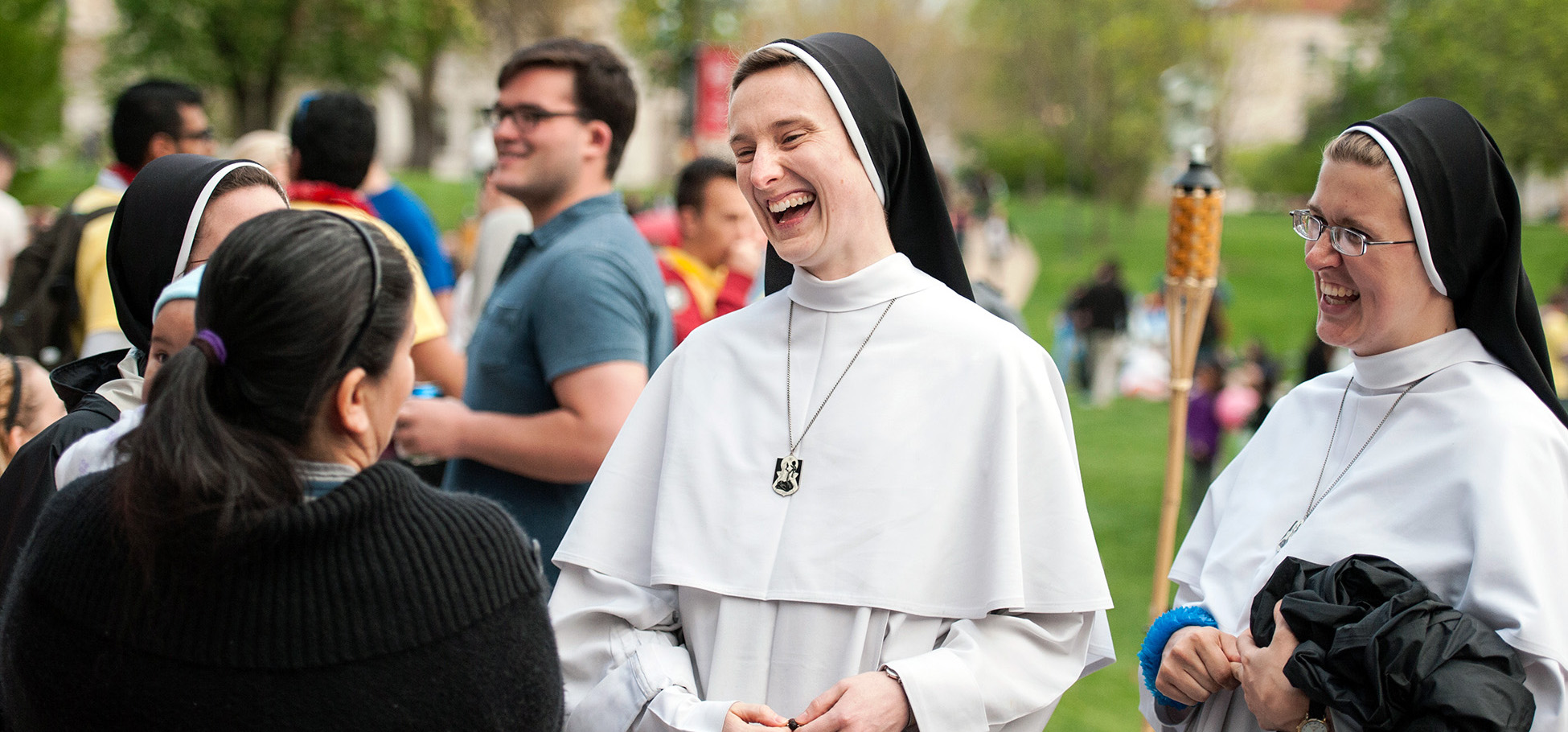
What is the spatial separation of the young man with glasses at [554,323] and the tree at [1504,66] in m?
10.00

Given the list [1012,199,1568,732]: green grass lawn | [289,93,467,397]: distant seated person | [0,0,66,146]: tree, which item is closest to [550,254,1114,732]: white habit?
[289,93,467,397]: distant seated person

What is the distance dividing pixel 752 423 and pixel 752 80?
0.64 metres

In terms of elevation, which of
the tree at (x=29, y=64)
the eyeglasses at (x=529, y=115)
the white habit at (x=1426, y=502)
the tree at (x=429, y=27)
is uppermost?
the tree at (x=429, y=27)

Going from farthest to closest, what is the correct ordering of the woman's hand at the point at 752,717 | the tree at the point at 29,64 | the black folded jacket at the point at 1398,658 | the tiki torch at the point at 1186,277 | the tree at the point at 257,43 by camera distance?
the tree at the point at 257,43 → the tree at the point at 29,64 → the tiki torch at the point at 1186,277 → the woman's hand at the point at 752,717 → the black folded jacket at the point at 1398,658

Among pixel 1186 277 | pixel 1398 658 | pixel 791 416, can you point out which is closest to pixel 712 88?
pixel 1186 277

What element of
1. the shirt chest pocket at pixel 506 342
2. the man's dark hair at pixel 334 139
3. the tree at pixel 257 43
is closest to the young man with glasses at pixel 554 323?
the shirt chest pocket at pixel 506 342

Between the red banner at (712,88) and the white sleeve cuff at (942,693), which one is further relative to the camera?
the red banner at (712,88)

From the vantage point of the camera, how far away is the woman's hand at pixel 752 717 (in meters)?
2.08

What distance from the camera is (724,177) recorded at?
18.4 feet

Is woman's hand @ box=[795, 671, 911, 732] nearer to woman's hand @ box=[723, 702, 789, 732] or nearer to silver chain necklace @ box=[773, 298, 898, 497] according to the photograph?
woman's hand @ box=[723, 702, 789, 732]

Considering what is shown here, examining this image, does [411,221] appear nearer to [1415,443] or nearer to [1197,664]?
[1197,664]

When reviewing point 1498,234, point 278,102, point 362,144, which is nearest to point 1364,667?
point 1498,234

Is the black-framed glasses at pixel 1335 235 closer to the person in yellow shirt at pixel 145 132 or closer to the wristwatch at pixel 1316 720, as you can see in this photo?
the wristwatch at pixel 1316 720

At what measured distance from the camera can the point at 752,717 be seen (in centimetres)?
210
